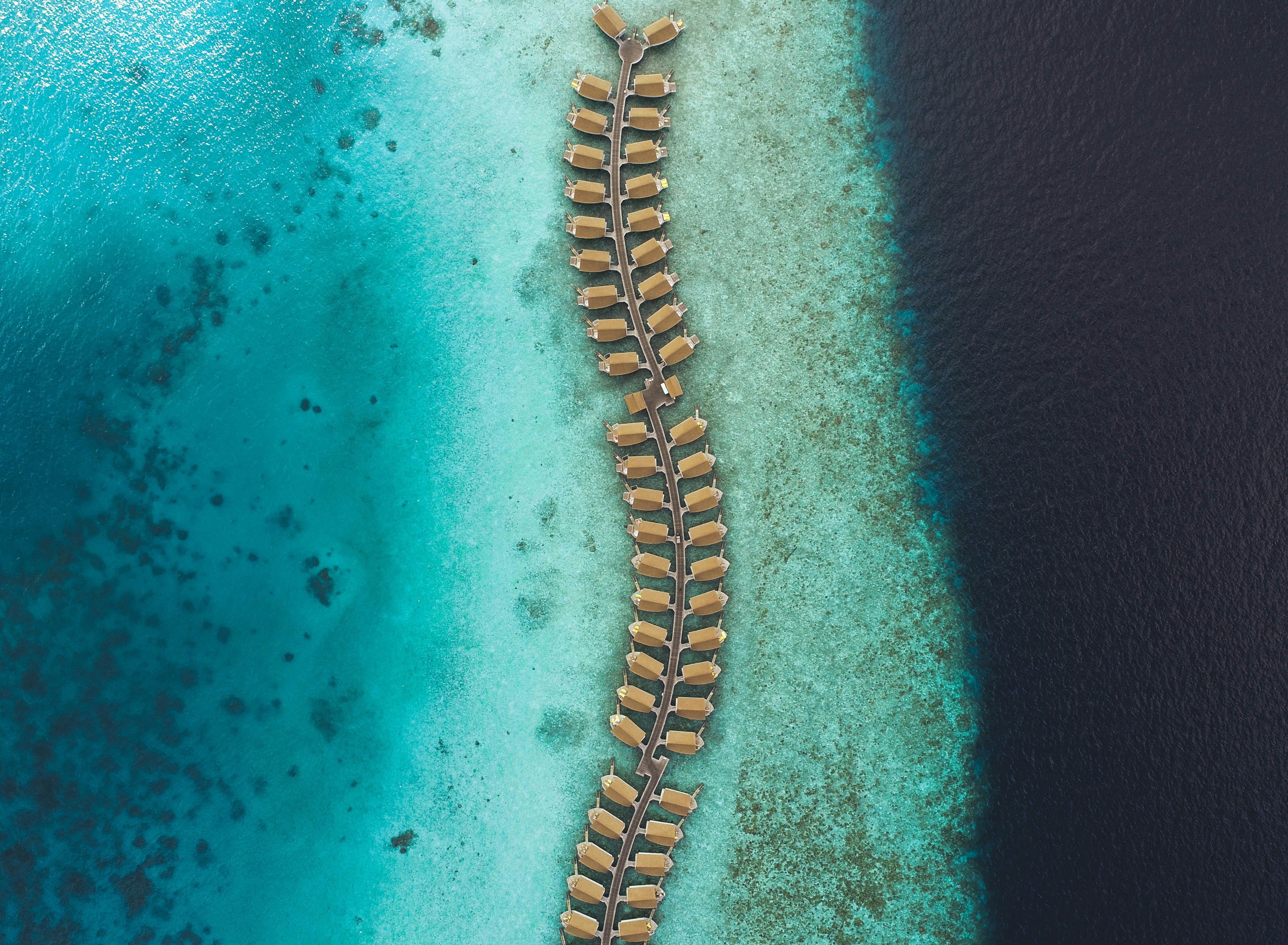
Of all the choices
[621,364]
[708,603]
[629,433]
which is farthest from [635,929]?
[621,364]

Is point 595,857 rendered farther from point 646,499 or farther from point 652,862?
point 646,499

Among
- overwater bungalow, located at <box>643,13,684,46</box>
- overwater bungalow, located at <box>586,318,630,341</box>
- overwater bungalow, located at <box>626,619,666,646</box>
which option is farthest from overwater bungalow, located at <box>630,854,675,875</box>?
overwater bungalow, located at <box>643,13,684,46</box>

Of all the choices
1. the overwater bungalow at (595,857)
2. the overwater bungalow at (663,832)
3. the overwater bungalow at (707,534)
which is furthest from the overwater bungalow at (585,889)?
the overwater bungalow at (707,534)

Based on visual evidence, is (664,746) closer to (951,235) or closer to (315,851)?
(315,851)

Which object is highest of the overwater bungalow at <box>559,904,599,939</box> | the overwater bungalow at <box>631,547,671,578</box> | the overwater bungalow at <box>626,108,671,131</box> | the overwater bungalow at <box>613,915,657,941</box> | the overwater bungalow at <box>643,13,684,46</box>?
the overwater bungalow at <box>643,13,684,46</box>

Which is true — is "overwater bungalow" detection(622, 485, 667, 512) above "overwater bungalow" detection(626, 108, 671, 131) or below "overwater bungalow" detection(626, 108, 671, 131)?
below

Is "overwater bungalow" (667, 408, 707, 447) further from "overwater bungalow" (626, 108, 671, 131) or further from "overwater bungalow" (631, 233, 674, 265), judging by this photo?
"overwater bungalow" (626, 108, 671, 131)

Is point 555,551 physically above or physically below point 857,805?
above

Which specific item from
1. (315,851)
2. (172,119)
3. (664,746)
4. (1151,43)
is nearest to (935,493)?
(664,746)
